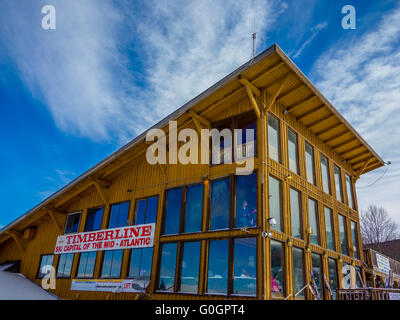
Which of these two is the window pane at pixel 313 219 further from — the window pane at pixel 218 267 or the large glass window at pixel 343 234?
the window pane at pixel 218 267

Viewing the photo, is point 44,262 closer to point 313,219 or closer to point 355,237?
point 313,219

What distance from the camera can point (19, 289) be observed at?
1573 cm

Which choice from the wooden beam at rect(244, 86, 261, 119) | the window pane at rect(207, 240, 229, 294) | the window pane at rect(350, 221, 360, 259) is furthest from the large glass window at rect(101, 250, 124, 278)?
the window pane at rect(350, 221, 360, 259)

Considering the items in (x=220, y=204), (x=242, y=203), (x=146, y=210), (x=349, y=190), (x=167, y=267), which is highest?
(x=349, y=190)

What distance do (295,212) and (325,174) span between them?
409 centimetres

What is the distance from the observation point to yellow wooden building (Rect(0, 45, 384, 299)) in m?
10.7

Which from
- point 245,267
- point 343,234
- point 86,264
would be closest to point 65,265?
point 86,264

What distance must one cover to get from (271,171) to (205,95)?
3.74 meters

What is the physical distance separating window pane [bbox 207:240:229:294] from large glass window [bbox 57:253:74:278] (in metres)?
8.86

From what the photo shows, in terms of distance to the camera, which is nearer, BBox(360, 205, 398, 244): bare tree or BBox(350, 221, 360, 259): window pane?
BBox(350, 221, 360, 259): window pane

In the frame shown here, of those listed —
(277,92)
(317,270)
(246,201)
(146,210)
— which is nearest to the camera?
(246,201)

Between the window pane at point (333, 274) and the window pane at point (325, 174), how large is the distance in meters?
3.18

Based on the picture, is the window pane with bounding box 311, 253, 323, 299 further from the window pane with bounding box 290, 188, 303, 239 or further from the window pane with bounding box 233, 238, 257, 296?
the window pane with bounding box 233, 238, 257, 296
